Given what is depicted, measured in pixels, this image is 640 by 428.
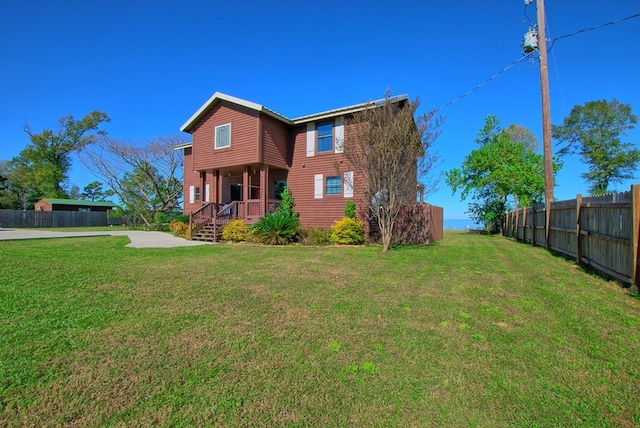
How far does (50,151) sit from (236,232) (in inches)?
1735

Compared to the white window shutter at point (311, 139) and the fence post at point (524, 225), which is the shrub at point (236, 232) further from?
the fence post at point (524, 225)

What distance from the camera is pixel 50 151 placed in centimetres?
4122

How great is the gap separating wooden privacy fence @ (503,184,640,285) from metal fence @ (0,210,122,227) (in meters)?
41.6

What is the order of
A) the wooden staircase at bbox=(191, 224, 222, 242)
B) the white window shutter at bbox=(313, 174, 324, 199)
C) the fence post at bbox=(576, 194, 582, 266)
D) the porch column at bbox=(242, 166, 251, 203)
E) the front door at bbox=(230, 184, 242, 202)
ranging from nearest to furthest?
1. the fence post at bbox=(576, 194, 582, 266)
2. the wooden staircase at bbox=(191, 224, 222, 242)
3. the white window shutter at bbox=(313, 174, 324, 199)
4. the porch column at bbox=(242, 166, 251, 203)
5. the front door at bbox=(230, 184, 242, 202)

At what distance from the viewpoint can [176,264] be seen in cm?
708

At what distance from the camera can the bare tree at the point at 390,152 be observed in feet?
31.3

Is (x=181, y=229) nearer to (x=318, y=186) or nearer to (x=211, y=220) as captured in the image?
(x=211, y=220)

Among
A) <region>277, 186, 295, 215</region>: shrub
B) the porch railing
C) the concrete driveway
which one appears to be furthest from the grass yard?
<region>277, 186, 295, 215</region>: shrub

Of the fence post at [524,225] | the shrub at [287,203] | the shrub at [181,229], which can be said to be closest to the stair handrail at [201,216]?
the shrub at [181,229]

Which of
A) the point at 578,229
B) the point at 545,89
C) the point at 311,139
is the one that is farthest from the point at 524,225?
the point at 311,139

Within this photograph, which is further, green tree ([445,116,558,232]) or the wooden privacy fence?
green tree ([445,116,558,232])

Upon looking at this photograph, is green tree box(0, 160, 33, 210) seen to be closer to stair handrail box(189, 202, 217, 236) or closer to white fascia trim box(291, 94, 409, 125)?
stair handrail box(189, 202, 217, 236)

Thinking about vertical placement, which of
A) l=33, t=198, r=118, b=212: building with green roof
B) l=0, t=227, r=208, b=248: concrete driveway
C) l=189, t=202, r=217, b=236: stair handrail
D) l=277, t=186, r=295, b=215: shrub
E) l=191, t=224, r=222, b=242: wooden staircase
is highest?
l=33, t=198, r=118, b=212: building with green roof

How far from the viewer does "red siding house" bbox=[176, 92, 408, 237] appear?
45.6 ft
